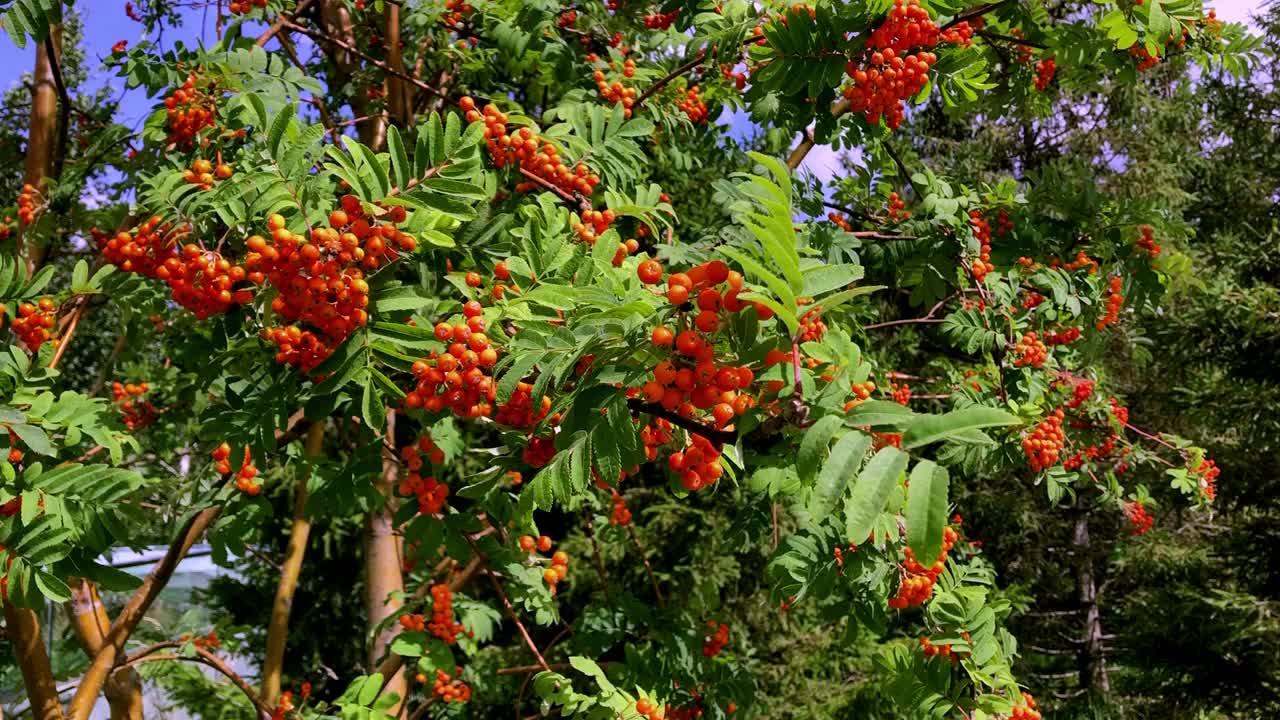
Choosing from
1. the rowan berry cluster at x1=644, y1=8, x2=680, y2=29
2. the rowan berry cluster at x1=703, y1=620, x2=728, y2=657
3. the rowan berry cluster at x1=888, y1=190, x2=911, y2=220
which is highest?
the rowan berry cluster at x1=644, y1=8, x2=680, y2=29

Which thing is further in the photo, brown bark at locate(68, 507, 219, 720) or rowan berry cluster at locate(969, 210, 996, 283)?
rowan berry cluster at locate(969, 210, 996, 283)

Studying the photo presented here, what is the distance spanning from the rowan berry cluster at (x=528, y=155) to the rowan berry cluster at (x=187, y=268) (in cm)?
80

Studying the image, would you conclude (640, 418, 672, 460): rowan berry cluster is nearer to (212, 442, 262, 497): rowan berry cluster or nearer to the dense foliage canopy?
the dense foliage canopy

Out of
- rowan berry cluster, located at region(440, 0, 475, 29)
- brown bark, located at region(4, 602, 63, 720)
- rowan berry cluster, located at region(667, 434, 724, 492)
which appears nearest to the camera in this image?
rowan berry cluster, located at region(667, 434, 724, 492)

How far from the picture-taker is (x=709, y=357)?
1118 millimetres

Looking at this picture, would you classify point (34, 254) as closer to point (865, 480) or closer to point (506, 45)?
point (506, 45)

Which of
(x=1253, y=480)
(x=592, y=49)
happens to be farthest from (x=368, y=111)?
(x=1253, y=480)

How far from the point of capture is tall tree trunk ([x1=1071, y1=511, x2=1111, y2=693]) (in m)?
9.44

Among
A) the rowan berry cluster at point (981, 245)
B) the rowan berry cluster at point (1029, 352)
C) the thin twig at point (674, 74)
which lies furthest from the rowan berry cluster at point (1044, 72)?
the thin twig at point (674, 74)

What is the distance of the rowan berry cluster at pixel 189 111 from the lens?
250 centimetres

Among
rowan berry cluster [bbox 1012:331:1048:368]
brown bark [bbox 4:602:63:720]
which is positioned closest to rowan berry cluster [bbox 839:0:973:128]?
rowan berry cluster [bbox 1012:331:1048:368]

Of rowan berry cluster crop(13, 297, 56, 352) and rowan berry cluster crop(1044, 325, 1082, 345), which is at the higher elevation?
rowan berry cluster crop(13, 297, 56, 352)

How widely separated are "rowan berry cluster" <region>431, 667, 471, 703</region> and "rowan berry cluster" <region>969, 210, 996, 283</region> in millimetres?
2859

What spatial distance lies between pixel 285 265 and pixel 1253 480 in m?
8.86
